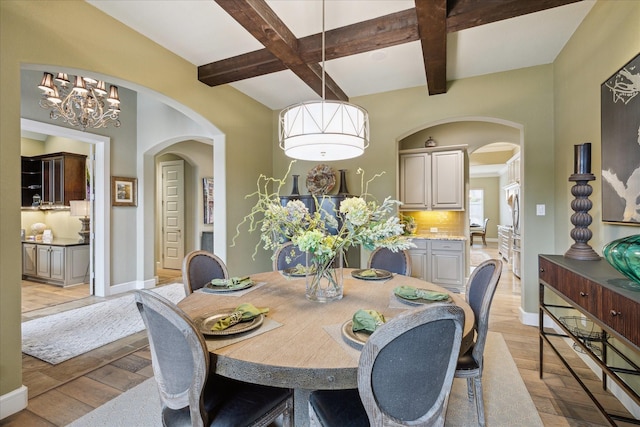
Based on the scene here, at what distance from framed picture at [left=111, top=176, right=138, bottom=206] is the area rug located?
1596 mm

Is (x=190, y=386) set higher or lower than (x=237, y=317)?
lower

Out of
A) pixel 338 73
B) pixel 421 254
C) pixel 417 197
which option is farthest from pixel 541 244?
pixel 338 73

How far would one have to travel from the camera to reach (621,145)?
6.29 ft

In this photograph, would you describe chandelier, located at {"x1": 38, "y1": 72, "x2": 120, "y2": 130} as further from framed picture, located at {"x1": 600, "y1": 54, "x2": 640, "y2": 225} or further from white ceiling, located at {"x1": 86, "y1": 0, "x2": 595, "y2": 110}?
framed picture, located at {"x1": 600, "y1": 54, "x2": 640, "y2": 225}

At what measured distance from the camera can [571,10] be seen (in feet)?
7.95

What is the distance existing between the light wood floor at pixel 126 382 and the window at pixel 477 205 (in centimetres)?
1019

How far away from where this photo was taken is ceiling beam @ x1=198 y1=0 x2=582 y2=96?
213 cm

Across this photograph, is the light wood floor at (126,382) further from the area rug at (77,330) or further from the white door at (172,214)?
the white door at (172,214)

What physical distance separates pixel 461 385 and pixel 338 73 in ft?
11.0

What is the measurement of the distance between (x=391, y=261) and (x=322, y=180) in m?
2.03

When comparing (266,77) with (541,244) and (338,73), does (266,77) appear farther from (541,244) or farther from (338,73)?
(541,244)

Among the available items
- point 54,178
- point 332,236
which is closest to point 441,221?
point 332,236

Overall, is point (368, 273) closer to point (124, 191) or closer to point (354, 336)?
point (354, 336)

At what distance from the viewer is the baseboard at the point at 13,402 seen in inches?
72.6
